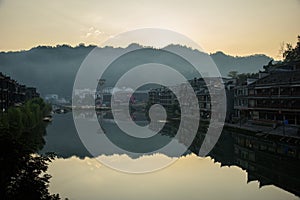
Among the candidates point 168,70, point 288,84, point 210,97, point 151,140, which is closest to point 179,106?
point 210,97

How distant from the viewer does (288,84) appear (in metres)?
26.2

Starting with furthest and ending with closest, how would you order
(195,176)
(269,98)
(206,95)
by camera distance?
1. (206,95)
2. (269,98)
3. (195,176)

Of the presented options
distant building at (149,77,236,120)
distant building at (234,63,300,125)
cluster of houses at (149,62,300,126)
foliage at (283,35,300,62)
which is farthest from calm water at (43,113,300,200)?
foliage at (283,35,300,62)

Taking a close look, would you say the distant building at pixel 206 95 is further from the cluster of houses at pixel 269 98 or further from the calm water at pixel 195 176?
the calm water at pixel 195 176

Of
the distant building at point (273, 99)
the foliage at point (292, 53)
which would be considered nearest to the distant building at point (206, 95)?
the distant building at point (273, 99)

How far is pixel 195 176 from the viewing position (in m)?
15.7

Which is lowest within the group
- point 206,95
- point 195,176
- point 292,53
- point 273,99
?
point 195,176

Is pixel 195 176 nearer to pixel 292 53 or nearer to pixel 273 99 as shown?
pixel 273 99

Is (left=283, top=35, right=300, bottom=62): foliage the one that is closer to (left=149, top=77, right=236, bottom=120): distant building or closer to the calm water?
(left=149, top=77, right=236, bottom=120): distant building

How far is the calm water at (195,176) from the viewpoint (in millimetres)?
12672

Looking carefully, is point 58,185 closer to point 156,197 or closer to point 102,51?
point 156,197

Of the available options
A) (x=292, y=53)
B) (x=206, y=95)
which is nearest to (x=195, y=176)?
(x=206, y=95)

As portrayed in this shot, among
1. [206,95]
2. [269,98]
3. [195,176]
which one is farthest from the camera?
[206,95]

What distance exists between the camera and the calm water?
41.6 feet
